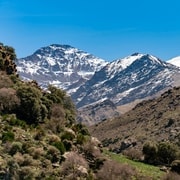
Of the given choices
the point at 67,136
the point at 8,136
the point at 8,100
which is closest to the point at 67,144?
the point at 67,136

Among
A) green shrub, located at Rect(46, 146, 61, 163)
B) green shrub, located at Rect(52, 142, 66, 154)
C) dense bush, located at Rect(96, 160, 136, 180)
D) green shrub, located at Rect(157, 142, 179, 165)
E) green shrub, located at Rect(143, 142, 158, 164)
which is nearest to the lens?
dense bush, located at Rect(96, 160, 136, 180)

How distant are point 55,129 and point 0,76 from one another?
43.3 feet

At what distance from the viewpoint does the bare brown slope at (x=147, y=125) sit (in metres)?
127

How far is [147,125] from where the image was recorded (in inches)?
5733

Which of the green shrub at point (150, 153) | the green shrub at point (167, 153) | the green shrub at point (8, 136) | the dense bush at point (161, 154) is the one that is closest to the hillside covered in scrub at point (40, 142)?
the green shrub at point (8, 136)

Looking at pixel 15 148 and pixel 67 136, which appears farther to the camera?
pixel 67 136

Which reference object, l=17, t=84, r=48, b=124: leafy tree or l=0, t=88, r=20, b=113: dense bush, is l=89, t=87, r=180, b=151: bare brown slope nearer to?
l=17, t=84, r=48, b=124: leafy tree

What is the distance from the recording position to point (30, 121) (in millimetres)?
57156

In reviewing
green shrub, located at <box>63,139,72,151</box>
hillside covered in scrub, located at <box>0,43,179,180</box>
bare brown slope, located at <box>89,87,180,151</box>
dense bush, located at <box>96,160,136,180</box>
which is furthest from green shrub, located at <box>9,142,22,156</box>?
bare brown slope, located at <box>89,87,180,151</box>

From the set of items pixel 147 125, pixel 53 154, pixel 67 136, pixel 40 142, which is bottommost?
pixel 53 154

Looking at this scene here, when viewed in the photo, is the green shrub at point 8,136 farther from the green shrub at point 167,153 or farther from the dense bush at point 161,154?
the green shrub at point 167,153

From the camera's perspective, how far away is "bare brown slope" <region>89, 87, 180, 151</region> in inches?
4985

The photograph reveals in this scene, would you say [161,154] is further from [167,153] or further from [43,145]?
[43,145]

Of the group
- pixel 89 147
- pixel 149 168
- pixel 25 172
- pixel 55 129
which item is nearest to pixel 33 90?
pixel 55 129
